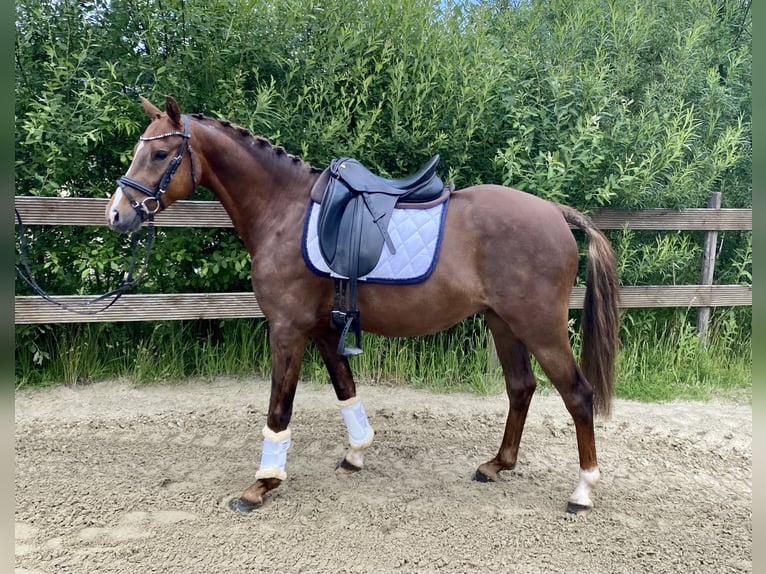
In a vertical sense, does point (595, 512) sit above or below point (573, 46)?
below

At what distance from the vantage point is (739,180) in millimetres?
5059

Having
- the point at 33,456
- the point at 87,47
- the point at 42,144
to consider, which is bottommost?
the point at 33,456

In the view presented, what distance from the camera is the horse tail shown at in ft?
9.01

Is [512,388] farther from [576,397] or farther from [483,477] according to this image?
[483,477]

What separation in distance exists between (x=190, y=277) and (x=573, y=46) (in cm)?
394

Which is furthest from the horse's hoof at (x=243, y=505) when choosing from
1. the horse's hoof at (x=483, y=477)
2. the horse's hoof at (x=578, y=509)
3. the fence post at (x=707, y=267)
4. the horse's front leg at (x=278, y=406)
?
the fence post at (x=707, y=267)

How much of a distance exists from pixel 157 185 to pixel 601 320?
8.29 ft

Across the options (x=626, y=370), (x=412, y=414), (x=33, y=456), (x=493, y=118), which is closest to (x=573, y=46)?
(x=493, y=118)

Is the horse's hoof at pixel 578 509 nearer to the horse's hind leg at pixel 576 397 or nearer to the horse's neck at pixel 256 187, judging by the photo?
the horse's hind leg at pixel 576 397

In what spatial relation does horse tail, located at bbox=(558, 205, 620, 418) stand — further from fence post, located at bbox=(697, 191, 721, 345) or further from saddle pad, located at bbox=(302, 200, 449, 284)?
fence post, located at bbox=(697, 191, 721, 345)

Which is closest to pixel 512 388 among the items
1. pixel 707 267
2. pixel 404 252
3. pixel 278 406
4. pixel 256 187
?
pixel 404 252

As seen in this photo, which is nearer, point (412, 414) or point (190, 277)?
point (412, 414)

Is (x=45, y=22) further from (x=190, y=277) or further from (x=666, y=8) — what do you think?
(x=666, y=8)

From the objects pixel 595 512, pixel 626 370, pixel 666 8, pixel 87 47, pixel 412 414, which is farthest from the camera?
pixel 666 8
